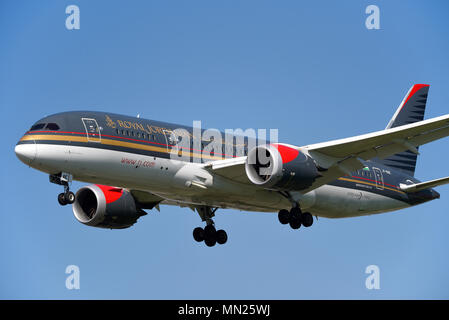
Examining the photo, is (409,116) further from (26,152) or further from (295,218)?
(26,152)

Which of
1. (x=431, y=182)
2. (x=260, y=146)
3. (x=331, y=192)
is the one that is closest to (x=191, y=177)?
(x=260, y=146)

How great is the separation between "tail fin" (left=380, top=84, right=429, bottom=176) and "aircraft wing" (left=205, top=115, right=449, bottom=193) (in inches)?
416

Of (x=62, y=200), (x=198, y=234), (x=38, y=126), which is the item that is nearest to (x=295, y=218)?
(x=198, y=234)

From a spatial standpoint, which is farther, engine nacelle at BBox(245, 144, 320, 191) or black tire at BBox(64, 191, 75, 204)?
engine nacelle at BBox(245, 144, 320, 191)

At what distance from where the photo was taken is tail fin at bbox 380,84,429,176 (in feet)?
159

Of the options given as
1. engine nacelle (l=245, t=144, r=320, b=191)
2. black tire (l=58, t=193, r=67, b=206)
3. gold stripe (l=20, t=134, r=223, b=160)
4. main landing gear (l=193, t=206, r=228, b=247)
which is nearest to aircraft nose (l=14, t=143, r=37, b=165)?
gold stripe (l=20, t=134, r=223, b=160)

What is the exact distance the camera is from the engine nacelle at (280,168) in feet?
117

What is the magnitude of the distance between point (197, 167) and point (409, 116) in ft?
61.4

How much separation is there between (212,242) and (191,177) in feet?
24.4

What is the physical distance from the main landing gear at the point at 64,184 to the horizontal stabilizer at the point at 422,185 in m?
19.2

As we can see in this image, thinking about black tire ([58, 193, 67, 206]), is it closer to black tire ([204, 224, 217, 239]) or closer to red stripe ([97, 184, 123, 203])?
red stripe ([97, 184, 123, 203])

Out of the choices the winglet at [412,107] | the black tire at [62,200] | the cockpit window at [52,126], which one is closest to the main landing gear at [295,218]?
the black tire at [62,200]

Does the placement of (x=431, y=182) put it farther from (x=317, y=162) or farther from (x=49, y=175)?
(x=49, y=175)

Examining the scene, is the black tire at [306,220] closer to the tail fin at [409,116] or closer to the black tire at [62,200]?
the tail fin at [409,116]
